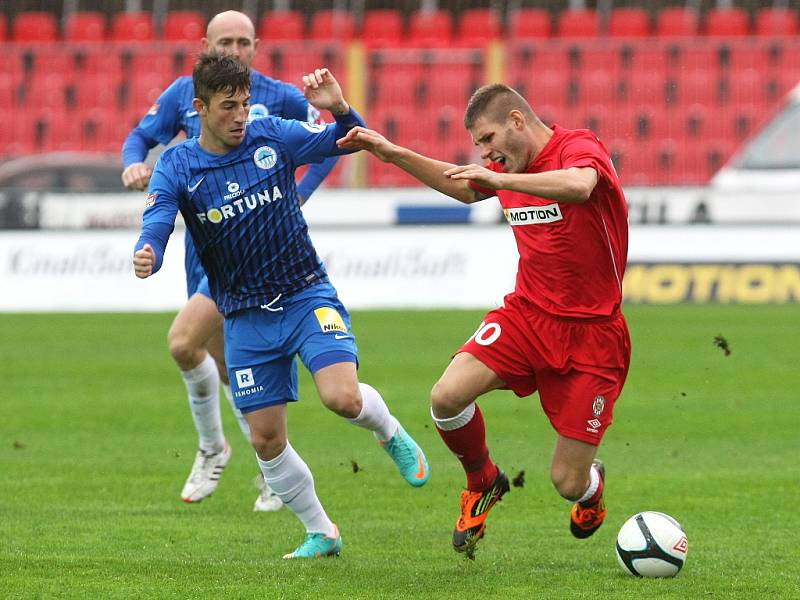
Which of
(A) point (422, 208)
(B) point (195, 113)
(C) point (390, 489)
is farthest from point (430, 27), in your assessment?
(C) point (390, 489)

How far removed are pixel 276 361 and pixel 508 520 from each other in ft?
5.48

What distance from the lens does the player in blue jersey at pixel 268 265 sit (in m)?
6.50

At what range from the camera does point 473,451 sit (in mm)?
6711

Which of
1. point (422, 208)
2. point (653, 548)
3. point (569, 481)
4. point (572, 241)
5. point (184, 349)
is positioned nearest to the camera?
point (653, 548)

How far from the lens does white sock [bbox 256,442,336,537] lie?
21.5 ft

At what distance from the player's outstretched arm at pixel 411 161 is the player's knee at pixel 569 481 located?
1.28m

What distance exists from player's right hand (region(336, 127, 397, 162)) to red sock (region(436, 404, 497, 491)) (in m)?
1.28

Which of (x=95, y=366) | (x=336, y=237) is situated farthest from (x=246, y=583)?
(x=336, y=237)

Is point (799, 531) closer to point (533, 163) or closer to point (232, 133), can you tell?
point (533, 163)

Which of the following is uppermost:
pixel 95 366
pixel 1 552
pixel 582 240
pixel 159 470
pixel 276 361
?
pixel 582 240

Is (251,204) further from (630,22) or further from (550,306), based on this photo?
(630,22)

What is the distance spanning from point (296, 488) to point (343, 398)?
0.47m

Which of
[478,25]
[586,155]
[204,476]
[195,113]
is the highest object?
[586,155]

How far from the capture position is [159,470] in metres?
9.11
